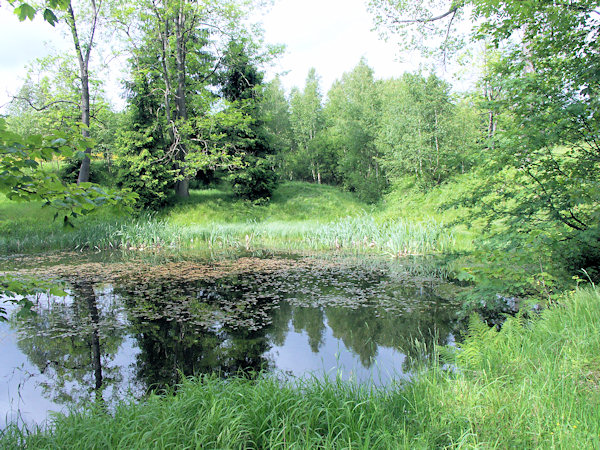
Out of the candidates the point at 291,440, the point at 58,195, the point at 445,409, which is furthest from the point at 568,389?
the point at 58,195

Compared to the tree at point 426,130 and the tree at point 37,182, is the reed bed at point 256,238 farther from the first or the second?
the tree at point 37,182

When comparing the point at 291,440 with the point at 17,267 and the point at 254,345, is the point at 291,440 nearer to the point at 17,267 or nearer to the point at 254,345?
the point at 254,345

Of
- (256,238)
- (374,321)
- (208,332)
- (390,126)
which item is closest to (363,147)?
(390,126)

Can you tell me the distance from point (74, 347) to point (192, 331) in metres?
1.38

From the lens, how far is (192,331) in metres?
4.87

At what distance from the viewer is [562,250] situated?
4.23 m

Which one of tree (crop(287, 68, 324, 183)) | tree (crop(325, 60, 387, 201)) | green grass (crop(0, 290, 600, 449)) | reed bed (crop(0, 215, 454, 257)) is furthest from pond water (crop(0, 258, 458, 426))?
tree (crop(287, 68, 324, 183))

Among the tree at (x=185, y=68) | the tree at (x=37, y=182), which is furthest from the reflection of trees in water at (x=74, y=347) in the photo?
the tree at (x=185, y=68)

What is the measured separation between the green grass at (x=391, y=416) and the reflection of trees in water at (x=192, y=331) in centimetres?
98

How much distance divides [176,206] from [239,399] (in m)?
16.2

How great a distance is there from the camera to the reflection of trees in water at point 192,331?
3932 millimetres

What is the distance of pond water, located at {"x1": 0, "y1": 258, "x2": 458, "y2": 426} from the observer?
145 inches

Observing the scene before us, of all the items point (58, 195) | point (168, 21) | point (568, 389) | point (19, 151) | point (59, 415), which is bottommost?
point (59, 415)

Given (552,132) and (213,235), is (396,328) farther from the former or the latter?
(213,235)
